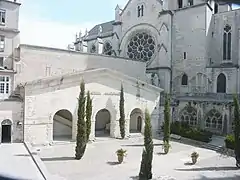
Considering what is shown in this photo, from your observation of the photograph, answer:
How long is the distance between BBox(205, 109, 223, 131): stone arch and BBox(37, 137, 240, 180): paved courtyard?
19.7 feet

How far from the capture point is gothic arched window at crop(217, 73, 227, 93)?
92.3 ft

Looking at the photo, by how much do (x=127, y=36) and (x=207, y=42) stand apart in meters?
10.7

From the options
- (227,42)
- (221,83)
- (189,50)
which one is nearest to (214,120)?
(221,83)

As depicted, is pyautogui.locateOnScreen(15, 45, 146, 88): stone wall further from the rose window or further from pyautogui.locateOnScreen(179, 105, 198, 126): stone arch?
pyautogui.locateOnScreen(179, 105, 198, 126): stone arch

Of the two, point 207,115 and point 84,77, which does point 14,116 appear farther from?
point 207,115

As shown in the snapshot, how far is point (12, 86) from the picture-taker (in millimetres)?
22750

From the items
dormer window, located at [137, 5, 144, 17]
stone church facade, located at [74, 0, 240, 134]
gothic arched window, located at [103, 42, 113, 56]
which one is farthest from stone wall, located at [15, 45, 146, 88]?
gothic arched window, located at [103, 42, 113, 56]

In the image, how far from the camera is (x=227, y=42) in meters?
29.7

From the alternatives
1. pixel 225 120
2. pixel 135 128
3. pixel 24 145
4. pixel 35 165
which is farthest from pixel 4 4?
pixel 225 120

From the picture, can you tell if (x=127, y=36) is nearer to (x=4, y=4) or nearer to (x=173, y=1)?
(x=173, y=1)

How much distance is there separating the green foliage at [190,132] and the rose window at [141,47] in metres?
11.4

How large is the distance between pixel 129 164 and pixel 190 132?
968cm

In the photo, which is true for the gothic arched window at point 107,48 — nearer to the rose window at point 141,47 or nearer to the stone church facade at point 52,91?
the rose window at point 141,47

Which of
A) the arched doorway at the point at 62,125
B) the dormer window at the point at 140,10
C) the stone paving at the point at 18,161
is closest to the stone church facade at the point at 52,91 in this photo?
the arched doorway at the point at 62,125
